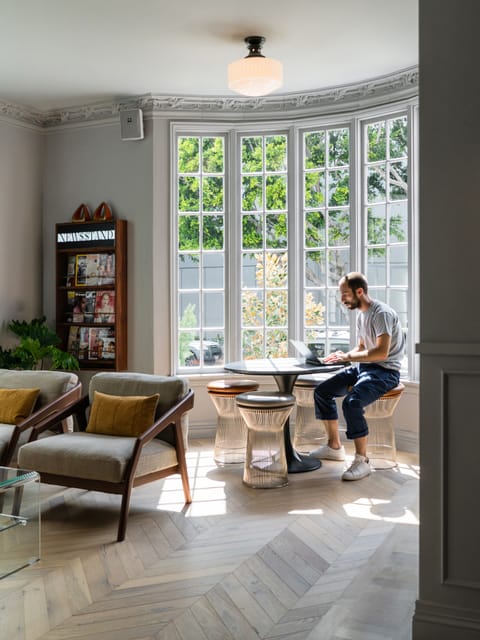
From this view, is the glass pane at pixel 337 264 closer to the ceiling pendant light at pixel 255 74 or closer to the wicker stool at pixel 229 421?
the wicker stool at pixel 229 421

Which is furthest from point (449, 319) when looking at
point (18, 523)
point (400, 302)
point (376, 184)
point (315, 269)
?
point (315, 269)

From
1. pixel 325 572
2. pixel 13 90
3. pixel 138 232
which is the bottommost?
pixel 325 572

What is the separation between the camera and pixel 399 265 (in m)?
5.50

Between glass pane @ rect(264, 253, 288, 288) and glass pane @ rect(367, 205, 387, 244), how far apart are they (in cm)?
79

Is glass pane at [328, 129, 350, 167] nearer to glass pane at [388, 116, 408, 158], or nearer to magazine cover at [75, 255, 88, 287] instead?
glass pane at [388, 116, 408, 158]

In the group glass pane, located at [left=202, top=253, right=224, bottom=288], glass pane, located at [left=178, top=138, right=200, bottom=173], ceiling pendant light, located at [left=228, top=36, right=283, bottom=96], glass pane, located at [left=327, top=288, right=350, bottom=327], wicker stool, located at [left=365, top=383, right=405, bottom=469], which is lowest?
wicker stool, located at [left=365, top=383, right=405, bottom=469]

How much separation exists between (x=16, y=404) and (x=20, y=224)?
2375 mm

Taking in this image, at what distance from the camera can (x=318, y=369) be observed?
14.9ft

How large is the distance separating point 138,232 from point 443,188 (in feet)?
13.1

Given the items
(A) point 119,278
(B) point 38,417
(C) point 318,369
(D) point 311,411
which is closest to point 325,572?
(C) point 318,369

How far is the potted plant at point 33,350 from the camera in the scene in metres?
5.72

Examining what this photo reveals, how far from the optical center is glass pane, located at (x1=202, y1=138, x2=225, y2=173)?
20.0ft

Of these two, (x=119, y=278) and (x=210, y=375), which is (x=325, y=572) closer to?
(x=210, y=375)

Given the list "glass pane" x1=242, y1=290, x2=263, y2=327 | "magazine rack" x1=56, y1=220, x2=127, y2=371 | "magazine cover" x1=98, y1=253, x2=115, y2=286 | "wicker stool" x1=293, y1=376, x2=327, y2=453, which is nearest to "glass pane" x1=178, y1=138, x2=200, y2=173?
"magazine rack" x1=56, y1=220, x2=127, y2=371
